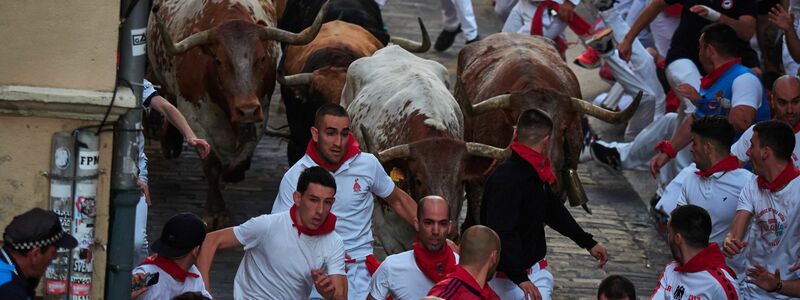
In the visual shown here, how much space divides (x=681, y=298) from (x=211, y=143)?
18.1 ft

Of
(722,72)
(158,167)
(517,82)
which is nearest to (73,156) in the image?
(517,82)

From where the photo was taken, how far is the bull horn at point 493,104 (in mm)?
11617

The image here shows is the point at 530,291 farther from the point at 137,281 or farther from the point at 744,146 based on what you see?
the point at 744,146

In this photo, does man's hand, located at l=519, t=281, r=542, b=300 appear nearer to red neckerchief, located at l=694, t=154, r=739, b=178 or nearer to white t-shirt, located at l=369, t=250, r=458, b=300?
white t-shirt, located at l=369, t=250, r=458, b=300

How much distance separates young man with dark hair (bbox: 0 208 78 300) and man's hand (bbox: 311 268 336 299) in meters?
1.91

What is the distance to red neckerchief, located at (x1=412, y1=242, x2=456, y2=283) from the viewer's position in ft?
27.6

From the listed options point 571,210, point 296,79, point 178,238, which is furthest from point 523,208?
point 571,210

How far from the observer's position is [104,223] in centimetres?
758

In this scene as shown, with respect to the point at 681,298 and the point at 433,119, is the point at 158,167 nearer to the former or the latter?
the point at 433,119

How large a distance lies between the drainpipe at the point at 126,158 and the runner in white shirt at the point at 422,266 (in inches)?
59.6

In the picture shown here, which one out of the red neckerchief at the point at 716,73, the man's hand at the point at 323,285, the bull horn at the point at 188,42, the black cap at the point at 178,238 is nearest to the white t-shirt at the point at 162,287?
the black cap at the point at 178,238

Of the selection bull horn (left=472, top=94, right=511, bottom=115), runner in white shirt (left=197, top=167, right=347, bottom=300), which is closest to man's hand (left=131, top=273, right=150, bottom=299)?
runner in white shirt (left=197, top=167, right=347, bottom=300)

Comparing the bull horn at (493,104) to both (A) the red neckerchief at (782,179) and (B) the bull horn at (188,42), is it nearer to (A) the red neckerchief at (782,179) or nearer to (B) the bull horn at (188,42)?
(B) the bull horn at (188,42)

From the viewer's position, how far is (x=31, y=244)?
6645 mm
